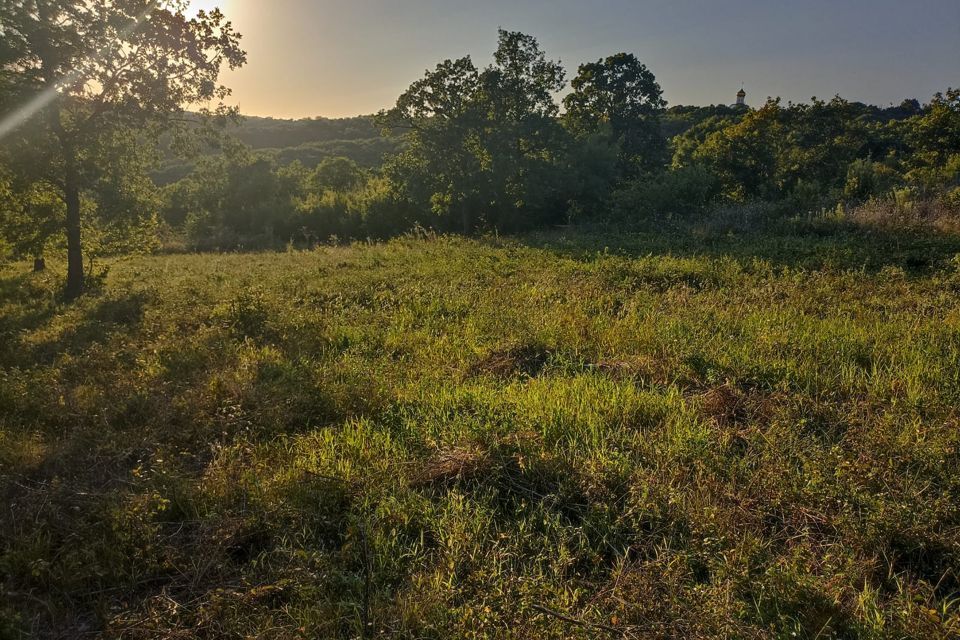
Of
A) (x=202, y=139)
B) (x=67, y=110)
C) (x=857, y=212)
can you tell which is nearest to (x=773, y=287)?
(x=857, y=212)

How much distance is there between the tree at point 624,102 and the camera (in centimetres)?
3528

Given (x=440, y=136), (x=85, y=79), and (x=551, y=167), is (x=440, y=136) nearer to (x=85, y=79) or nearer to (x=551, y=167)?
(x=551, y=167)

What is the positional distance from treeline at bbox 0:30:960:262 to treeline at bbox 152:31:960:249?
0.09 meters

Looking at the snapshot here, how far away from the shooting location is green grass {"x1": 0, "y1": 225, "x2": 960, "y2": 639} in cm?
243

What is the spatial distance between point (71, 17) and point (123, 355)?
30.9ft

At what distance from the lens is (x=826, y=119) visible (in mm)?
30234

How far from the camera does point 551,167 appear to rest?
2377cm

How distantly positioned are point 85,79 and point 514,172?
1598 centimetres

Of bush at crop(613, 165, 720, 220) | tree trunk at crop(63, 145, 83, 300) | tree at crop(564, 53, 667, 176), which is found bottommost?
tree trunk at crop(63, 145, 83, 300)

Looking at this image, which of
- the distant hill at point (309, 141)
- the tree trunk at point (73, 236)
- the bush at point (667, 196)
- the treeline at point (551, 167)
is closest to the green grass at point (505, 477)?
the tree trunk at point (73, 236)

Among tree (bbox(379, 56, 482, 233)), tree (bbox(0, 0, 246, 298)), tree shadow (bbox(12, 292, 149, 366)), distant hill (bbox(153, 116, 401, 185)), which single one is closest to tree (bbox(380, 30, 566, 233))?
tree (bbox(379, 56, 482, 233))

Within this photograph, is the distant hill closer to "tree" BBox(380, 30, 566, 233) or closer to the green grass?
"tree" BBox(380, 30, 566, 233)

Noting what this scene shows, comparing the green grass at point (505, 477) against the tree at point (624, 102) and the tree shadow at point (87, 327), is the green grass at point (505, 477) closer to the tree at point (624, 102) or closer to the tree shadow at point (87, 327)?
the tree shadow at point (87, 327)

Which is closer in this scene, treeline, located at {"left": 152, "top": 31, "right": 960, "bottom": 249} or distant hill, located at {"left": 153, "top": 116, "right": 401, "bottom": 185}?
treeline, located at {"left": 152, "top": 31, "right": 960, "bottom": 249}
